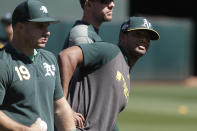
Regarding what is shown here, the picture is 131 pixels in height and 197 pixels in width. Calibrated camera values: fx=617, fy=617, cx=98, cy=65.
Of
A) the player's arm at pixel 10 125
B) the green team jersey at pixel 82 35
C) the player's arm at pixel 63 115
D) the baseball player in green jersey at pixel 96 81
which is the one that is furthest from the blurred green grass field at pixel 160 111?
the player's arm at pixel 10 125

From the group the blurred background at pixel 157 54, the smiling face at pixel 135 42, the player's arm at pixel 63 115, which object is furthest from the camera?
the blurred background at pixel 157 54

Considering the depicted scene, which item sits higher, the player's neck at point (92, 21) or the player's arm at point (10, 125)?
the player's neck at point (92, 21)

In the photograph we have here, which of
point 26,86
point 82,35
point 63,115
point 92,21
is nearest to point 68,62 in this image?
point 63,115

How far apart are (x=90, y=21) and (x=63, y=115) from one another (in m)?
1.48

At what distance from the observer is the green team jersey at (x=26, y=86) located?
4887 millimetres

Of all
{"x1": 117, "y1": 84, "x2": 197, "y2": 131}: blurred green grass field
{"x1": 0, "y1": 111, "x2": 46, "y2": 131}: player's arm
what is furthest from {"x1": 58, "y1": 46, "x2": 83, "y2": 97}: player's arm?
{"x1": 117, "y1": 84, "x2": 197, "y2": 131}: blurred green grass field

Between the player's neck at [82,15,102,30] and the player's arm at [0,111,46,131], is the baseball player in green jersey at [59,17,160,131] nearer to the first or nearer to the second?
the player's neck at [82,15,102,30]

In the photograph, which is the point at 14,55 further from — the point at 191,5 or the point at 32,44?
the point at 191,5

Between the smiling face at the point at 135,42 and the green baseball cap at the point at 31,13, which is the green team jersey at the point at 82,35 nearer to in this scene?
the smiling face at the point at 135,42

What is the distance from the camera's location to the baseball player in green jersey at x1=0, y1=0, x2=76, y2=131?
4895mm

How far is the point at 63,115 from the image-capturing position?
18.0 feet

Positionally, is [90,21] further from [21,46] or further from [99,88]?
[21,46]

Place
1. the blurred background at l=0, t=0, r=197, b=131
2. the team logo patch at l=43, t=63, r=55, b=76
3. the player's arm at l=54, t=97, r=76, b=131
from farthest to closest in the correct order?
the blurred background at l=0, t=0, r=197, b=131 → the player's arm at l=54, t=97, r=76, b=131 → the team logo patch at l=43, t=63, r=55, b=76

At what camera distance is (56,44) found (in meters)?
26.4
